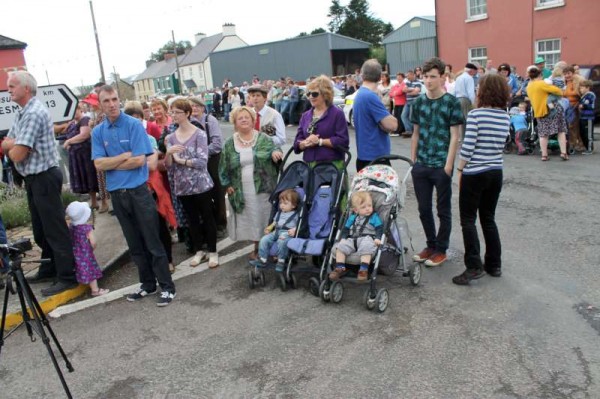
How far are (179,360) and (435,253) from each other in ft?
9.41

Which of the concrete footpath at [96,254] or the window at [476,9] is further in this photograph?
the window at [476,9]

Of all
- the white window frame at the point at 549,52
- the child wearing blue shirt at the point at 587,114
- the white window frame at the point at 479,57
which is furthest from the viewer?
the white window frame at the point at 479,57

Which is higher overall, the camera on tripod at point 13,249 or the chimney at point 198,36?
the chimney at point 198,36

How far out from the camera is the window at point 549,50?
67.4 ft

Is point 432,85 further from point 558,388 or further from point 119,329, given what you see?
point 119,329

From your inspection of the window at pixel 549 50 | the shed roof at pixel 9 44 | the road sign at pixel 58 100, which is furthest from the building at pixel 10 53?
the road sign at pixel 58 100

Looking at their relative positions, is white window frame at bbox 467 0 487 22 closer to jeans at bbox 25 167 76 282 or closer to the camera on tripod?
jeans at bbox 25 167 76 282

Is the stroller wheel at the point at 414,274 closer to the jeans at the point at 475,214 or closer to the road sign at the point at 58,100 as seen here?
the jeans at the point at 475,214

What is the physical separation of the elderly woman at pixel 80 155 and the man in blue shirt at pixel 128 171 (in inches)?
121

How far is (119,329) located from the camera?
4.92m

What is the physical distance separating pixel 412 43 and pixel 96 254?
1280 inches

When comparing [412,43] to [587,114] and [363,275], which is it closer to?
[587,114]

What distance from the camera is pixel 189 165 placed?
5.97m

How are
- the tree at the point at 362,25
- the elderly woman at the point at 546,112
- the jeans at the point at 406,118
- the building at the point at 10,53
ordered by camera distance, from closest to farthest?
the elderly woman at the point at 546,112, the jeans at the point at 406,118, the building at the point at 10,53, the tree at the point at 362,25
